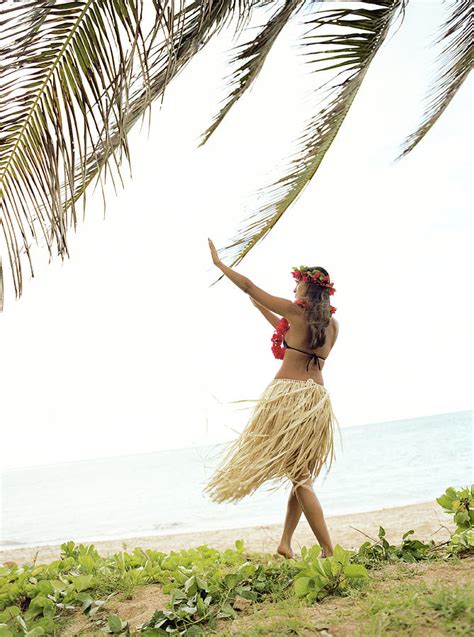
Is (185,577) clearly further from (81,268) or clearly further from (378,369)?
(378,369)

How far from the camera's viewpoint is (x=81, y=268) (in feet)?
72.9

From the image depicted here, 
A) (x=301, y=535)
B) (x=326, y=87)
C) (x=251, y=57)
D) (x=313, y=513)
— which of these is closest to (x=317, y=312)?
(x=313, y=513)

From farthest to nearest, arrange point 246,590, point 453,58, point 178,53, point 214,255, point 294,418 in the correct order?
point 453,58
point 214,255
point 294,418
point 178,53
point 246,590

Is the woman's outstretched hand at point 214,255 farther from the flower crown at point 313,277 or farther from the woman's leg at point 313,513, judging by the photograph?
the woman's leg at point 313,513

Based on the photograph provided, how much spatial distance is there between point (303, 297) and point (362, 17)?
157cm

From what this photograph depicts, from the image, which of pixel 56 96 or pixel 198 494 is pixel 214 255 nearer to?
pixel 56 96

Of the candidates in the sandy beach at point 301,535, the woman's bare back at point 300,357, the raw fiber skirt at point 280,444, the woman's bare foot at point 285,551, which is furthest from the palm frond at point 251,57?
the sandy beach at point 301,535

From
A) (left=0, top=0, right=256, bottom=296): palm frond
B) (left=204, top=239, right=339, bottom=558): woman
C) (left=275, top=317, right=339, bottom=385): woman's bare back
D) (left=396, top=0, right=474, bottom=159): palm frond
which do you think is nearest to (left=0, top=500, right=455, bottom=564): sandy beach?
(left=204, top=239, right=339, bottom=558): woman

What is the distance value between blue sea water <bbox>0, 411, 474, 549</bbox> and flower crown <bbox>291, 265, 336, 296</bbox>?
109cm

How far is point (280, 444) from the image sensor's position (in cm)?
340

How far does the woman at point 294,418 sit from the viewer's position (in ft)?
11.1

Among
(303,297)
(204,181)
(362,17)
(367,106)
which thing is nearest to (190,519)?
(204,181)

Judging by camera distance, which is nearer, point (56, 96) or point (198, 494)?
point (56, 96)

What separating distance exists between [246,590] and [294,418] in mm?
1022
